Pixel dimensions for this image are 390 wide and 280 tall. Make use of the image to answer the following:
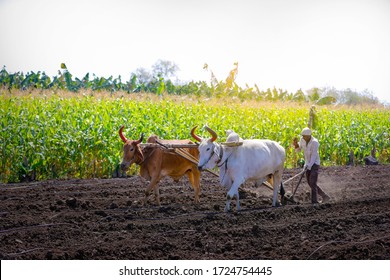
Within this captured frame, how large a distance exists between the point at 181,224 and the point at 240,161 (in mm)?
1566

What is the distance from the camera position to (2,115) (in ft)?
52.3

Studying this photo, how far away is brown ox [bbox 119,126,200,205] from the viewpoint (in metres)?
11.2

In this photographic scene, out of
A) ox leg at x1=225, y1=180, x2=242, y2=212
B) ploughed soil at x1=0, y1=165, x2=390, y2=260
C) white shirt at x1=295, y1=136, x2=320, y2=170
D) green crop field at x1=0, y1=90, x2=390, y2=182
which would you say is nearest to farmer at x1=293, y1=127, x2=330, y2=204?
white shirt at x1=295, y1=136, x2=320, y2=170

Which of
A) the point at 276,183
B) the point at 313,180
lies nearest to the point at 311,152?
the point at 313,180

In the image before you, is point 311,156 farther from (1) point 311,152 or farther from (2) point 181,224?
(2) point 181,224

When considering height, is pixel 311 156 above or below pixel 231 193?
above

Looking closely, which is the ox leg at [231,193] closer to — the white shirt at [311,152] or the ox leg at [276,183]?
the ox leg at [276,183]

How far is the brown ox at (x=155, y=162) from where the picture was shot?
36.8 ft

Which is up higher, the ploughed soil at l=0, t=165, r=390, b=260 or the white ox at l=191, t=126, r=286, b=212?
the white ox at l=191, t=126, r=286, b=212

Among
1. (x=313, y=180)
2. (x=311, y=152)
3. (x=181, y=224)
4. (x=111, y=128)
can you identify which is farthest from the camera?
(x=111, y=128)

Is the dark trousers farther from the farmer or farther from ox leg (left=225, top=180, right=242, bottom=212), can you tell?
ox leg (left=225, top=180, right=242, bottom=212)

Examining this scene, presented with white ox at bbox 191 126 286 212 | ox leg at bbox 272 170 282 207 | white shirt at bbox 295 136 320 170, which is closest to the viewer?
white ox at bbox 191 126 286 212

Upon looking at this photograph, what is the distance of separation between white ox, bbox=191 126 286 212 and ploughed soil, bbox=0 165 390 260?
0.47 meters

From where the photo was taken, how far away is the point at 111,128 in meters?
16.4
